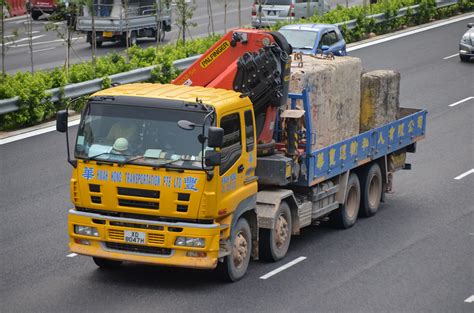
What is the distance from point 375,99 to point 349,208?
6.70 feet

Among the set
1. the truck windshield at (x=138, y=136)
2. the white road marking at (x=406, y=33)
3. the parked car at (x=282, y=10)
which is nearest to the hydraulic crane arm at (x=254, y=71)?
the truck windshield at (x=138, y=136)

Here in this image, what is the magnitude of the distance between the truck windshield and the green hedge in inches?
405

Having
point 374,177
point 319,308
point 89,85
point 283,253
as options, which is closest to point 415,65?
point 89,85

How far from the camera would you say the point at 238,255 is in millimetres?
15266

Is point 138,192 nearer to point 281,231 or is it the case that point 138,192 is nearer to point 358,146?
point 281,231

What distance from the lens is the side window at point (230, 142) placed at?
14688 millimetres

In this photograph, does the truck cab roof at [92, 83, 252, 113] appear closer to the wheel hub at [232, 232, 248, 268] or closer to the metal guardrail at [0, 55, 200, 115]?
the wheel hub at [232, 232, 248, 268]

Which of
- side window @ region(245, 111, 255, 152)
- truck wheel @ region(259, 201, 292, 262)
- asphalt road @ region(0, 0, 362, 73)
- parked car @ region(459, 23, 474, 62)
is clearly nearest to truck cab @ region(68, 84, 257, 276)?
side window @ region(245, 111, 255, 152)

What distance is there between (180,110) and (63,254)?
3425mm

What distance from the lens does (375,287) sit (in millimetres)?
15297

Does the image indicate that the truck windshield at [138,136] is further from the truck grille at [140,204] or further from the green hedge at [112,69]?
the green hedge at [112,69]

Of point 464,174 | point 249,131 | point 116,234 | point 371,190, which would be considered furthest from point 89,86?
point 116,234

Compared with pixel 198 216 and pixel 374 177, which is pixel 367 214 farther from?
pixel 198 216

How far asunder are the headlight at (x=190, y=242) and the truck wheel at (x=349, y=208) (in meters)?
4.59
